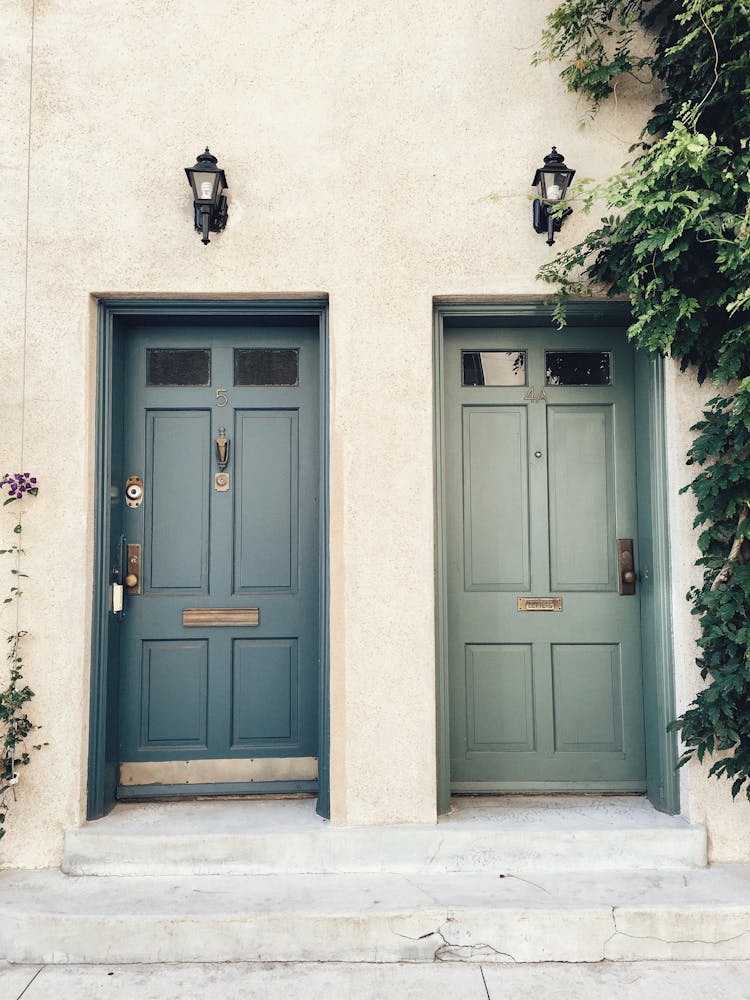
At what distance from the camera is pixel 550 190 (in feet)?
10.00

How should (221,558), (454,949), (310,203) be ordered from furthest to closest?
(221,558)
(310,203)
(454,949)

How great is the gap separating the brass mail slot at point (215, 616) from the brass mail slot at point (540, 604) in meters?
1.38

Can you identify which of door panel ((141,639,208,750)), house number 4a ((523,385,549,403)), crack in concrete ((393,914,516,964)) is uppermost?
house number 4a ((523,385,549,403))

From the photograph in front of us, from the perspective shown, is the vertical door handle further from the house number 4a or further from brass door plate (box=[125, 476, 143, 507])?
the house number 4a

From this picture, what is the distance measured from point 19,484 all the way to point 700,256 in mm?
3136

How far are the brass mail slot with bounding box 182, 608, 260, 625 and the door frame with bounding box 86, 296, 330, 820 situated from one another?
37cm

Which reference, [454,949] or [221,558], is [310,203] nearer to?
[221,558]

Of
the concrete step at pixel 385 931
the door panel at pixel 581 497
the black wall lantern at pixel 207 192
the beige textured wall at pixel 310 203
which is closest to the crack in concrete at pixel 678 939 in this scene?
the concrete step at pixel 385 931

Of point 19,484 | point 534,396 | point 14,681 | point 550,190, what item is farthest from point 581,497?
point 14,681

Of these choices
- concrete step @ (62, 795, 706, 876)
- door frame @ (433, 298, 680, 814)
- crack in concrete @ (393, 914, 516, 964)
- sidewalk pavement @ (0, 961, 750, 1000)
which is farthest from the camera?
door frame @ (433, 298, 680, 814)

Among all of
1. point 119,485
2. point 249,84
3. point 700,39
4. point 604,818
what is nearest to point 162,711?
point 119,485

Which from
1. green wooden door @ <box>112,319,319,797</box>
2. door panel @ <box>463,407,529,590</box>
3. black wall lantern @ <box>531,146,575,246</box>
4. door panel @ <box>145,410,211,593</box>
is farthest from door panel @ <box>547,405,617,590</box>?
door panel @ <box>145,410,211,593</box>

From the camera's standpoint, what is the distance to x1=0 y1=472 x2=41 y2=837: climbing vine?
2963 millimetres

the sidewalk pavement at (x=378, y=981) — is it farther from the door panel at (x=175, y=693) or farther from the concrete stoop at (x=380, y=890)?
the door panel at (x=175, y=693)
